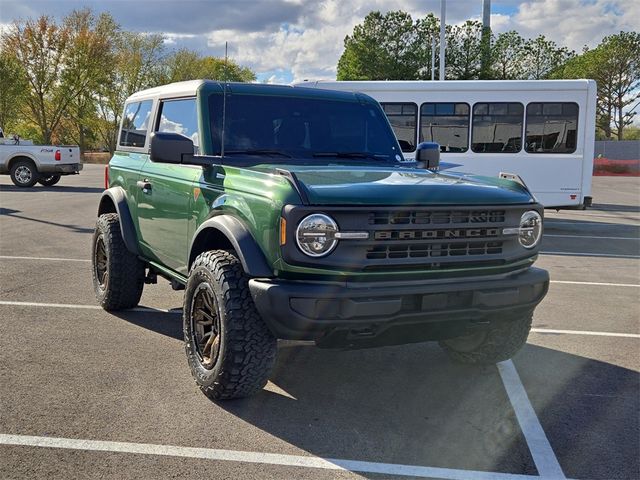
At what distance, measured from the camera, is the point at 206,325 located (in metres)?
4.21

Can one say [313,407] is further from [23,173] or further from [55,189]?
[23,173]

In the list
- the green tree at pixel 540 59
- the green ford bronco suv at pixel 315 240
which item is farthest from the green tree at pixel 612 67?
the green ford bronco suv at pixel 315 240

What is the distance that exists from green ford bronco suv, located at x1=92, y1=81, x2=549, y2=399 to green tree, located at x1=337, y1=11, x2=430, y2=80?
45.7m

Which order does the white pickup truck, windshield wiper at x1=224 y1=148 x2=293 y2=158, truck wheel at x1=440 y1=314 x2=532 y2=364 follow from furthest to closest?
1. the white pickup truck
2. windshield wiper at x1=224 y1=148 x2=293 y2=158
3. truck wheel at x1=440 y1=314 x2=532 y2=364

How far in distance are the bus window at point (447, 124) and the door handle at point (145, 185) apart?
9.45 meters

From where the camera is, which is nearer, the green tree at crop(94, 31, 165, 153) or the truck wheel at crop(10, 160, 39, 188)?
the truck wheel at crop(10, 160, 39, 188)

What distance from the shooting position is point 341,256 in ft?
11.5

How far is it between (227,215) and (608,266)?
24.1ft

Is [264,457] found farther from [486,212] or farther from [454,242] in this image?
[486,212]

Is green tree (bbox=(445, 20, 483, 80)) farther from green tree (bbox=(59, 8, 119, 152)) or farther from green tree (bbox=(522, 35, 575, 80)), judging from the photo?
green tree (bbox=(59, 8, 119, 152))

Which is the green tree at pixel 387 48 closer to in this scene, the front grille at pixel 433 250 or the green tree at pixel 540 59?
the green tree at pixel 540 59

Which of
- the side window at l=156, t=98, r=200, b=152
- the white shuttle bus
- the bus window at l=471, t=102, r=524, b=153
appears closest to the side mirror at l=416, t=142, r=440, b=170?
the side window at l=156, t=98, r=200, b=152

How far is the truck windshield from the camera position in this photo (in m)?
4.80

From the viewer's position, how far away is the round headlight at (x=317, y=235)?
3.45m
